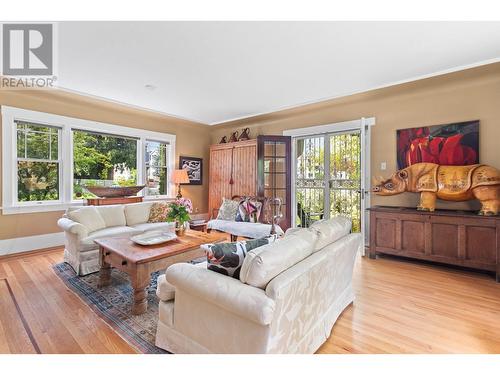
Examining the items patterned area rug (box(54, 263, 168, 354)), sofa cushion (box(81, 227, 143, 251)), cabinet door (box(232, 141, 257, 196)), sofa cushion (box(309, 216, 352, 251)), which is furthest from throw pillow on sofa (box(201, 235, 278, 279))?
cabinet door (box(232, 141, 257, 196))

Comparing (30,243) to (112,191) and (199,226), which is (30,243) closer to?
(112,191)

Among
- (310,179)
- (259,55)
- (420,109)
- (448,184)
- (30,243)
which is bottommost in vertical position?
(30,243)

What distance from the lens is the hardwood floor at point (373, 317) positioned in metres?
1.75

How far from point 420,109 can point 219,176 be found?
4.05m

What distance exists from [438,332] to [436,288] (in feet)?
3.20

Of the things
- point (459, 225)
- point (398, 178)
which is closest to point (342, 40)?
point (398, 178)

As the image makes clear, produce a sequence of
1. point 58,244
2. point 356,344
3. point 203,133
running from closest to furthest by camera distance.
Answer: point 356,344 → point 58,244 → point 203,133

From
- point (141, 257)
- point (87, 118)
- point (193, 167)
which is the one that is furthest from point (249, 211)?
point (87, 118)

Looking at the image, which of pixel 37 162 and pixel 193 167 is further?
pixel 193 167

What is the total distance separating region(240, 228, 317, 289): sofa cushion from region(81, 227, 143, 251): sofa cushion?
2485 mm

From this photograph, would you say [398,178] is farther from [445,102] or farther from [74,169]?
[74,169]

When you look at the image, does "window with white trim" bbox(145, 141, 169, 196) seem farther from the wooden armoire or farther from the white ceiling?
the white ceiling

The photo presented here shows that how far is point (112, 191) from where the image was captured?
449 cm

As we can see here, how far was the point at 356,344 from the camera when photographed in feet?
5.82
